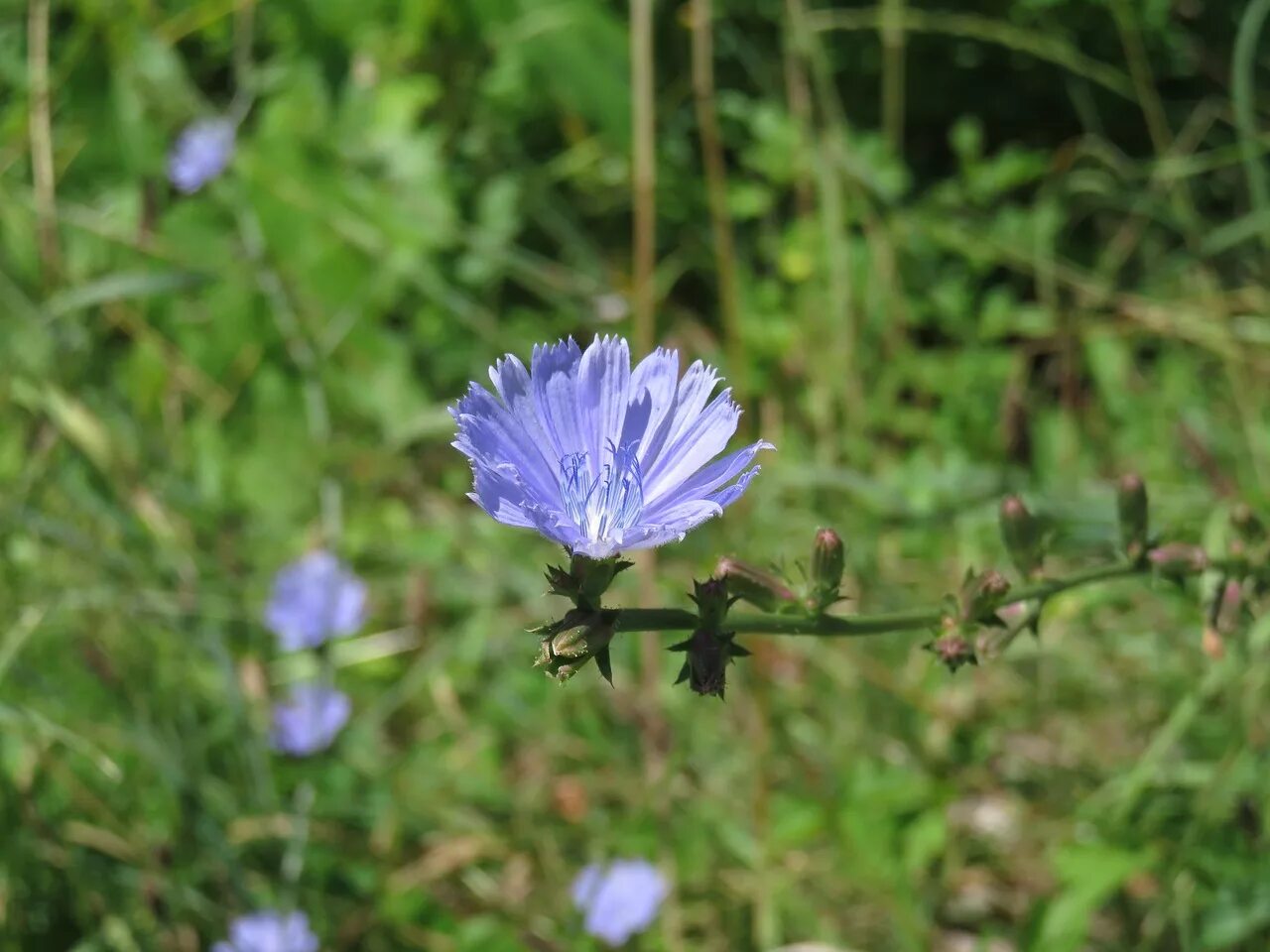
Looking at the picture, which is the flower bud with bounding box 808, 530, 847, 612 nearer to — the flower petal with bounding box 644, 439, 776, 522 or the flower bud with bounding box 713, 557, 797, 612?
the flower bud with bounding box 713, 557, 797, 612

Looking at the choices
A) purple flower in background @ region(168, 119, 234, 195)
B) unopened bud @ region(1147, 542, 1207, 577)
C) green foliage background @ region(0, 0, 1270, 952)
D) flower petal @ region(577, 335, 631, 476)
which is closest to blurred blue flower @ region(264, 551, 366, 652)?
green foliage background @ region(0, 0, 1270, 952)

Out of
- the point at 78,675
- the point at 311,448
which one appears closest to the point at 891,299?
the point at 311,448

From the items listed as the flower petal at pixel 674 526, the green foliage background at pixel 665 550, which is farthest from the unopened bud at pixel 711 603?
the green foliage background at pixel 665 550

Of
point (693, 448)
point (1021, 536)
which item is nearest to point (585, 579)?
point (693, 448)

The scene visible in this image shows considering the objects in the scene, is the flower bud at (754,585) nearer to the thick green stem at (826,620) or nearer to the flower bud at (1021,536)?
the thick green stem at (826,620)

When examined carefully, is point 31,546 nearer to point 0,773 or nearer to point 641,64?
point 0,773

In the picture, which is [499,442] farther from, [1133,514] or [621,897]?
[621,897]
